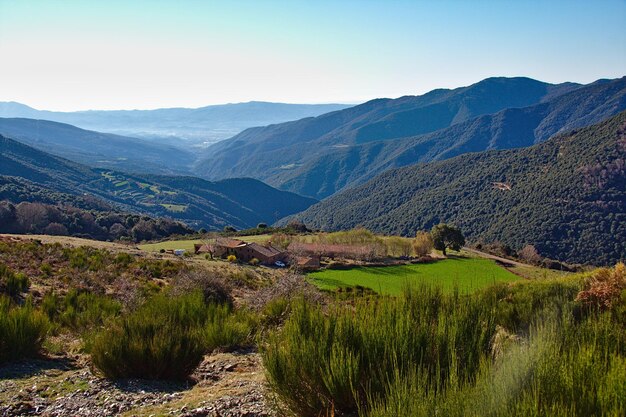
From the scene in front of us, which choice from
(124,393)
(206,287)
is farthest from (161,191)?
(124,393)

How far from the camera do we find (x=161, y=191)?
505 feet

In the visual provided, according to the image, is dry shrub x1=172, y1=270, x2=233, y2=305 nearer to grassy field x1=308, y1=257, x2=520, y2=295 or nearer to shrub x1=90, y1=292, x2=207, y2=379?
shrub x1=90, y1=292, x2=207, y2=379

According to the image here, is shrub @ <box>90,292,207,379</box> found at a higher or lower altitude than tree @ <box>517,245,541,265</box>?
higher

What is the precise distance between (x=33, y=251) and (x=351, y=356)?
68.3 feet

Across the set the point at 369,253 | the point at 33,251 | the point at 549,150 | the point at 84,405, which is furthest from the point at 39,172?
the point at 84,405

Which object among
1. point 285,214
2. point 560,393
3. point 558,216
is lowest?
point 285,214

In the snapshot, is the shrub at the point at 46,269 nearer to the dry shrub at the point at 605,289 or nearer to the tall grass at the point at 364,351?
the tall grass at the point at 364,351

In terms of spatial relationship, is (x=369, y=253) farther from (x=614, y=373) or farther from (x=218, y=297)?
(x=614, y=373)

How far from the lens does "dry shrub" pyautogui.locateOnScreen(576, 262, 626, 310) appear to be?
31.3 feet

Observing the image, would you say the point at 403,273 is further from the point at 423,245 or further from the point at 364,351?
the point at 364,351

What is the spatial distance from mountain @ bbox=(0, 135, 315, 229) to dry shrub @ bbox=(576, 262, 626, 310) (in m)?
111

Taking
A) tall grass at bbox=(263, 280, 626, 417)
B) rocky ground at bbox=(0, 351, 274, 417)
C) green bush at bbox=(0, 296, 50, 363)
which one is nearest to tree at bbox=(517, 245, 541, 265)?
tall grass at bbox=(263, 280, 626, 417)

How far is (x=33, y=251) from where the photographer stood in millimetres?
21453

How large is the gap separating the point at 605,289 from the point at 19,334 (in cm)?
1124
